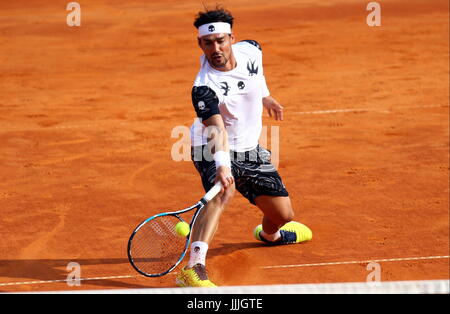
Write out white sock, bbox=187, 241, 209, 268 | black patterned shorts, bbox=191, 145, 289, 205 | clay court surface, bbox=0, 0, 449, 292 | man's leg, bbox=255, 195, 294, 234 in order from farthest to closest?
clay court surface, bbox=0, 0, 449, 292 < man's leg, bbox=255, 195, 294, 234 < black patterned shorts, bbox=191, 145, 289, 205 < white sock, bbox=187, 241, 209, 268

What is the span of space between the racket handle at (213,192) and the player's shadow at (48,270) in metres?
0.94

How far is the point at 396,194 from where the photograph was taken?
9.14m

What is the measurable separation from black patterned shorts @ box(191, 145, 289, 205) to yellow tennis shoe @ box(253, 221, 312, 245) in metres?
0.67

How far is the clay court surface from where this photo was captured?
24.5ft

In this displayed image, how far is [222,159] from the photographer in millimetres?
6434

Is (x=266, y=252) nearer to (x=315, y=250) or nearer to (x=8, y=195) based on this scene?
(x=315, y=250)

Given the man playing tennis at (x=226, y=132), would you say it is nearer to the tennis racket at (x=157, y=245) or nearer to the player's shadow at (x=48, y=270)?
the tennis racket at (x=157, y=245)

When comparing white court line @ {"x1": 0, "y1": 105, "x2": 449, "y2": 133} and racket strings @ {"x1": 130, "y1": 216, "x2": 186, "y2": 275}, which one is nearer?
racket strings @ {"x1": 130, "y1": 216, "x2": 186, "y2": 275}

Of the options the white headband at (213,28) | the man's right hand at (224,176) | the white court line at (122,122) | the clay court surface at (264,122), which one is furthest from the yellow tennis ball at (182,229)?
the white court line at (122,122)

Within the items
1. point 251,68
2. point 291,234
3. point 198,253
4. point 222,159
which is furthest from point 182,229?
point 291,234

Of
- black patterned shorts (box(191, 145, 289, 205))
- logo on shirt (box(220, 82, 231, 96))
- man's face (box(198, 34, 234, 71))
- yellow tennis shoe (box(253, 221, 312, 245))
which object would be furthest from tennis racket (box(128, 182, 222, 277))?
yellow tennis shoe (box(253, 221, 312, 245))

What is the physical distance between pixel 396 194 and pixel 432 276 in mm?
2221

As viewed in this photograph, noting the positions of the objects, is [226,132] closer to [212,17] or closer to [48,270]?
[212,17]

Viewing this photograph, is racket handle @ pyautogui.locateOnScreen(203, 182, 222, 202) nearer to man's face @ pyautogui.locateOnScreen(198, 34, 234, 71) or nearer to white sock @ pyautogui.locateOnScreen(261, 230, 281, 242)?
man's face @ pyautogui.locateOnScreen(198, 34, 234, 71)
